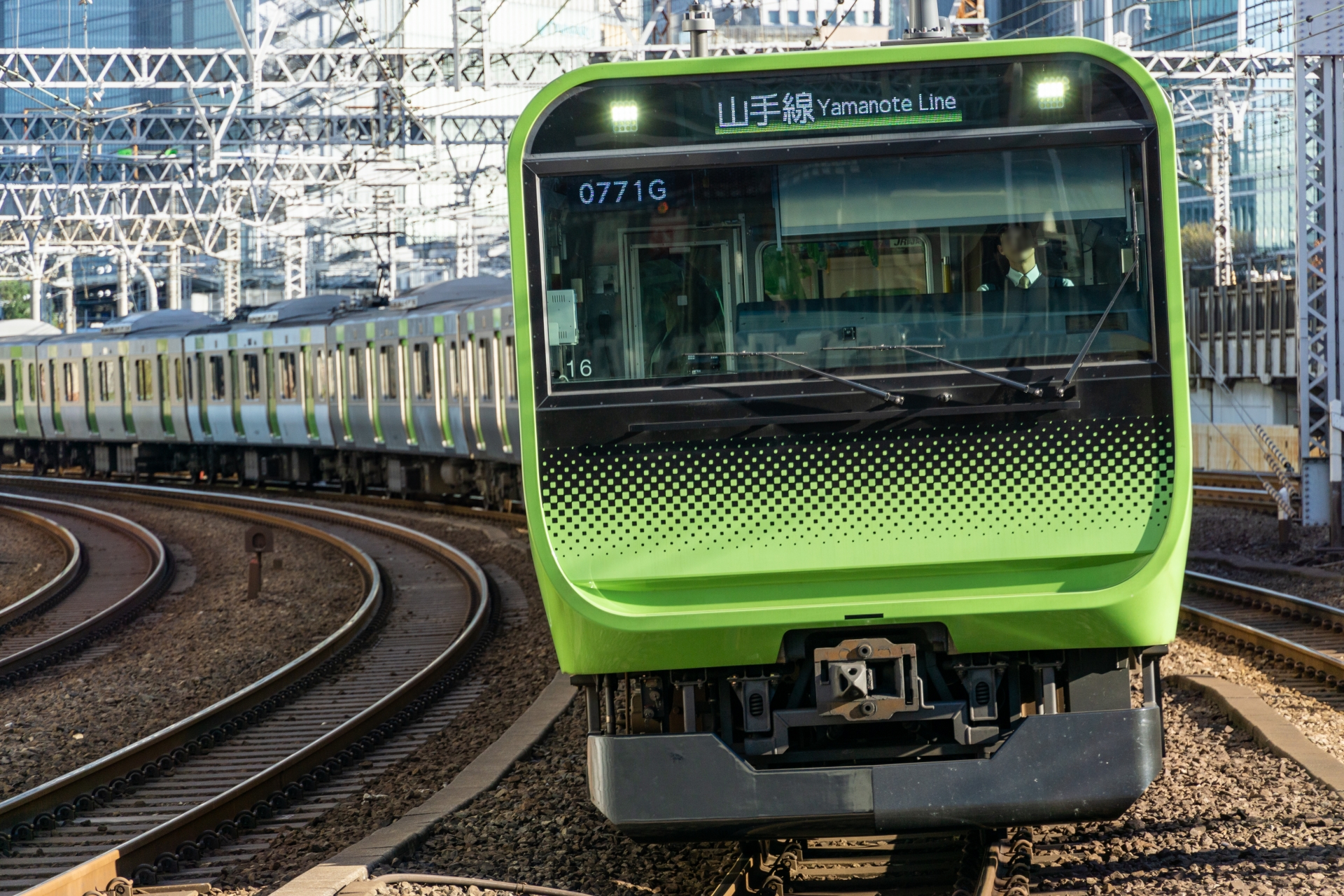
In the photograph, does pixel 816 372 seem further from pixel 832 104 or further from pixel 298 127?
pixel 298 127

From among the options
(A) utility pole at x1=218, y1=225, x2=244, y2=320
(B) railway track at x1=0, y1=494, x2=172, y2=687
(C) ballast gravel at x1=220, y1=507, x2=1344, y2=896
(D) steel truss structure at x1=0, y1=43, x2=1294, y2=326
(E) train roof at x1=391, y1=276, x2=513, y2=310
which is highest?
(D) steel truss structure at x1=0, y1=43, x2=1294, y2=326

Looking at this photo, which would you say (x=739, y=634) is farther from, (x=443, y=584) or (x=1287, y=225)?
(x=1287, y=225)

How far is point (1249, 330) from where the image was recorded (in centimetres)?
3366

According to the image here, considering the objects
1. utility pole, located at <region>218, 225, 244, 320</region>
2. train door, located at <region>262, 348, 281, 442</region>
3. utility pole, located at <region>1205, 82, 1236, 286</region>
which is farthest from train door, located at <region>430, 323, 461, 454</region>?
utility pole, located at <region>218, 225, 244, 320</region>

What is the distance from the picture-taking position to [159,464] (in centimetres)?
3388

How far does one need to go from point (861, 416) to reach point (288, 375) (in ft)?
76.3

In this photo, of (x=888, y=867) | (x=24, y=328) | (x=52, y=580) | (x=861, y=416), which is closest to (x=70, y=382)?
(x=24, y=328)

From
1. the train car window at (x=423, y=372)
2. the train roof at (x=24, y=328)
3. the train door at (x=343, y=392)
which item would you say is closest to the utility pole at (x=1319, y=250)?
the train car window at (x=423, y=372)

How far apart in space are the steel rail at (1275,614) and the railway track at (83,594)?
864cm

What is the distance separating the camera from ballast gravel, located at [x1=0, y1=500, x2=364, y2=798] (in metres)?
10.1

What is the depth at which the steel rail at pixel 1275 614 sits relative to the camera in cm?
1012

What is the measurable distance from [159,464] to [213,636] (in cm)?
2117

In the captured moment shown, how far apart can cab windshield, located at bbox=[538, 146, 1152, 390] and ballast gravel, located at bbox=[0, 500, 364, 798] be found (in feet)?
Answer: 17.7

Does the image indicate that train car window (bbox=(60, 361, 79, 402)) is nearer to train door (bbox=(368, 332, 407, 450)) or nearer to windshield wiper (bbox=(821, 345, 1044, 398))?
train door (bbox=(368, 332, 407, 450))
